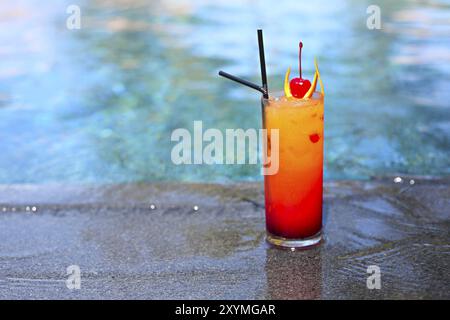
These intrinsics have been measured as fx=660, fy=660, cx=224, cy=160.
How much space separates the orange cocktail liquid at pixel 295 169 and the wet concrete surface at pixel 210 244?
0.33 ft

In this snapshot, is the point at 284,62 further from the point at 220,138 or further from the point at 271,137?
the point at 271,137

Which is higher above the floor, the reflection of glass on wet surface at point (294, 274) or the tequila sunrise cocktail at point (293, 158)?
the tequila sunrise cocktail at point (293, 158)

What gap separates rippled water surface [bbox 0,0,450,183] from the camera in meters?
3.74

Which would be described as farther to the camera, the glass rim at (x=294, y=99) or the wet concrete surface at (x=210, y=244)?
the glass rim at (x=294, y=99)

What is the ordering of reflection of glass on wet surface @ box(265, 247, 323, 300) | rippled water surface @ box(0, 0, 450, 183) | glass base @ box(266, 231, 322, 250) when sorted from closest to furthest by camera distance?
reflection of glass on wet surface @ box(265, 247, 323, 300) < glass base @ box(266, 231, 322, 250) < rippled water surface @ box(0, 0, 450, 183)

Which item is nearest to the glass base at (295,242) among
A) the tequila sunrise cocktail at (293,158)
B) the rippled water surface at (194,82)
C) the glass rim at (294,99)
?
the tequila sunrise cocktail at (293,158)

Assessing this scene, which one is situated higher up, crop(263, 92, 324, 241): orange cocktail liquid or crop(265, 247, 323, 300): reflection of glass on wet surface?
crop(263, 92, 324, 241): orange cocktail liquid

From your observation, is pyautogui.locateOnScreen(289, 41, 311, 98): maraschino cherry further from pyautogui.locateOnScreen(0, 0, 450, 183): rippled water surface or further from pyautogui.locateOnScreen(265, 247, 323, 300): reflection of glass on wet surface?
pyautogui.locateOnScreen(0, 0, 450, 183): rippled water surface

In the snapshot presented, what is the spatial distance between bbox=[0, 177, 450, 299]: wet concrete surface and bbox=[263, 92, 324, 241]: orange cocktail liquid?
0.33 feet

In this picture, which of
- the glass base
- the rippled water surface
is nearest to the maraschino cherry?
the glass base

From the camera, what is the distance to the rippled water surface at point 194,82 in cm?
374

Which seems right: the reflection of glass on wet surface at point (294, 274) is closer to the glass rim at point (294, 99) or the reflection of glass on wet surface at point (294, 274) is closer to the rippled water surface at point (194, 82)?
the glass rim at point (294, 99)

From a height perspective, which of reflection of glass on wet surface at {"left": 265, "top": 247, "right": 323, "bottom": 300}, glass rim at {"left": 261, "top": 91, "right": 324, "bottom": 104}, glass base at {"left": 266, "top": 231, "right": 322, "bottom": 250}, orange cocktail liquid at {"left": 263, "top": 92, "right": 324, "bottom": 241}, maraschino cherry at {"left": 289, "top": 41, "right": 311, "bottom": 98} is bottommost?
reflection of glass on wet surface at {"left": 265, "top": 247, "right": 323, "bottom": 300}

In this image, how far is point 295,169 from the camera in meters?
2.31
